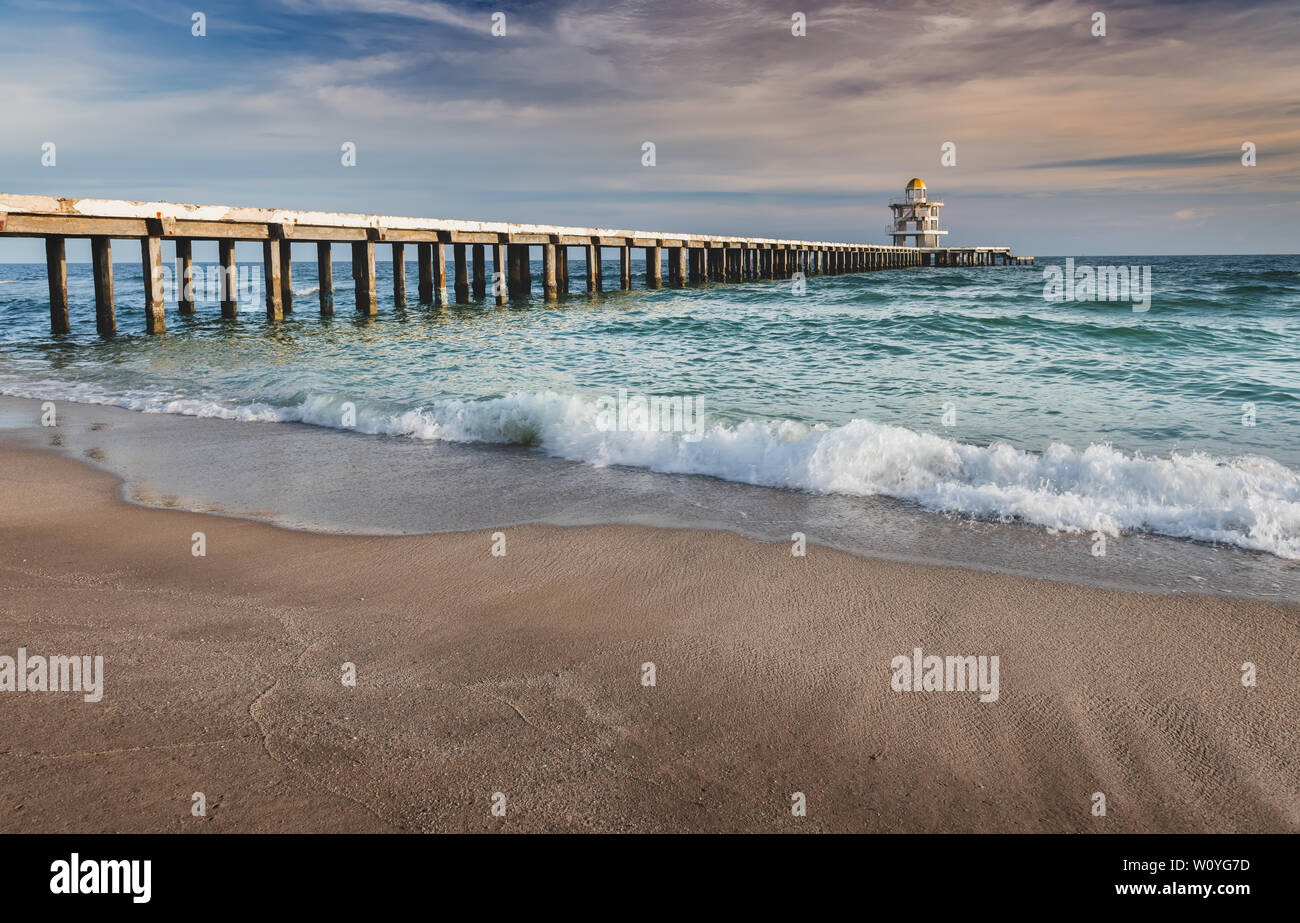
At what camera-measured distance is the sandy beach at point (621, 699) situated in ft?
7.80

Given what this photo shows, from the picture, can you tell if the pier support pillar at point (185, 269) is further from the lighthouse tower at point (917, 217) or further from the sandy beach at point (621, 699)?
the lighthouse tower at point (917, 217)

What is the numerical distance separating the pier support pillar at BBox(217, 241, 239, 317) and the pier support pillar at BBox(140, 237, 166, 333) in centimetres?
128

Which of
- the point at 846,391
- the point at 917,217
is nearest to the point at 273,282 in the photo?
the point at 846,391

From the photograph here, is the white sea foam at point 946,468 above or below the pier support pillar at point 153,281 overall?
below

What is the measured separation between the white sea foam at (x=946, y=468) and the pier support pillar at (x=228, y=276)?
11.7m

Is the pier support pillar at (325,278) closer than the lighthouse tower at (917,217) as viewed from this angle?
Yes

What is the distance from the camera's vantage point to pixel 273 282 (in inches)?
743

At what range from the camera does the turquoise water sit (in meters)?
5.58

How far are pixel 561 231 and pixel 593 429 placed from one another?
19.0 meters

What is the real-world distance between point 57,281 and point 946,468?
1733cm

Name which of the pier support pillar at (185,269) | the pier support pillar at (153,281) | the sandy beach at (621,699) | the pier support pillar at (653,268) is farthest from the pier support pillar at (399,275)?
the sandy beach at (621,699)

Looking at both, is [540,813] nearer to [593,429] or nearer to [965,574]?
[965,574]

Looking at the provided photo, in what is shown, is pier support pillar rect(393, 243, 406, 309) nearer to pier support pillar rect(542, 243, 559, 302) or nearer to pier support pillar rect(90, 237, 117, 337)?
pier support pillar rect(542, 243, 559, 302)

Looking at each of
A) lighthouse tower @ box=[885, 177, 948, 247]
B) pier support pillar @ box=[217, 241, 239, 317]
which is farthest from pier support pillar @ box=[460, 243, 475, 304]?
lighthouse tower @ box=[885, 177, 948, 247]
